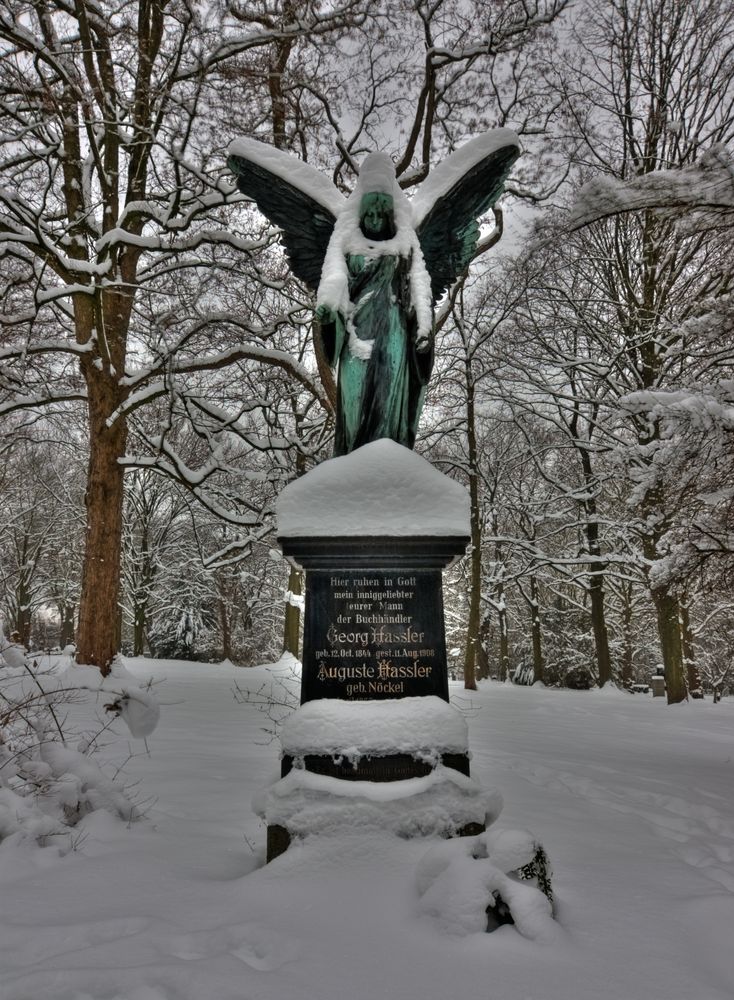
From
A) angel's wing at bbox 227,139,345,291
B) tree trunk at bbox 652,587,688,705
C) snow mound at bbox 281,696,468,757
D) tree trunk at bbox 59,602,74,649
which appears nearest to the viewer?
snow mound at bbox 281,696,468,757

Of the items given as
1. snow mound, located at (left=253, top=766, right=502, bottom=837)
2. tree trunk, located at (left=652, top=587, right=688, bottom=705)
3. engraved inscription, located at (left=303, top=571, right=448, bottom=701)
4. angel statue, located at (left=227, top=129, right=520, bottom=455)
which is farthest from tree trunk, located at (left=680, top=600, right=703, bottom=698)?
snow mound, located at (left=253, top=766, right=502, bottom=837)

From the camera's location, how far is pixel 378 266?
160 inches

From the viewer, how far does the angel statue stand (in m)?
4.01

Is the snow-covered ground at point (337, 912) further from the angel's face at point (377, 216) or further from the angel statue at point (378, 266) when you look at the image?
the angel's face at point (377, 216)

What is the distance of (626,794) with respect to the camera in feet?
14.7

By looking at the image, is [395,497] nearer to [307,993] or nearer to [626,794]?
[307,993]

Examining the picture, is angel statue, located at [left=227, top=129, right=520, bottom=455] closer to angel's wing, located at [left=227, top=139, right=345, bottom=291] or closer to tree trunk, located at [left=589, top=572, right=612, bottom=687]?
angel's wing, located at [left=227, top=139, right=345, bottom=291]

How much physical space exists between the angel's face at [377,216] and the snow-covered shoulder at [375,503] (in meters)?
1.76

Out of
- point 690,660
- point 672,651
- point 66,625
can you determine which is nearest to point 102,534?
point 672,651

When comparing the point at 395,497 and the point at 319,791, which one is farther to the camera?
the point at 395,497

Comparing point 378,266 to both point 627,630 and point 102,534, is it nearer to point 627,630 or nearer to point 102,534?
point 102,534

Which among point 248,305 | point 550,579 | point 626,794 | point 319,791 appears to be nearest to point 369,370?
point 319,791

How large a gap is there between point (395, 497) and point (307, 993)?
216 centimetres

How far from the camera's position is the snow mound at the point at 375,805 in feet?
9.12
